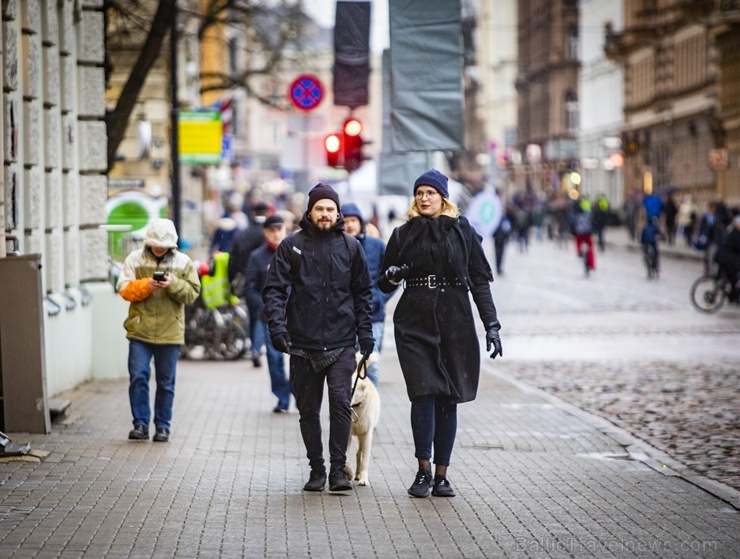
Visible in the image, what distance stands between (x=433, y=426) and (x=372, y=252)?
4598 millimetres

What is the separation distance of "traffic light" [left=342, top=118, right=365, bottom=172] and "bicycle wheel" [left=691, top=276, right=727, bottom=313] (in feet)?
29.9

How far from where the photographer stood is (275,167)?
153250mm

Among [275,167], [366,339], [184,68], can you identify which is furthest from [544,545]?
[275,167]

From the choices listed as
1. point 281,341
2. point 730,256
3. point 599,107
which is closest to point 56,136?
point 281,341

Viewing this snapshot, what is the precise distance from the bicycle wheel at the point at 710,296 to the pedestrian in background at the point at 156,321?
57.2ft

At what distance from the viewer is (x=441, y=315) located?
364 inches

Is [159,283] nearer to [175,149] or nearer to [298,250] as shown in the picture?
[298,250]

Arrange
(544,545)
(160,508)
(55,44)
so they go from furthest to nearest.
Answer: (55,44) < (160,508) < (544,545)

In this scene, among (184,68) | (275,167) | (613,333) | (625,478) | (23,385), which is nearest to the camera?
(625,478)

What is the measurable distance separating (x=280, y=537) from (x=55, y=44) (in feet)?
28.7

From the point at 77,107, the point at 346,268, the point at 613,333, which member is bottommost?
the point at 613,333

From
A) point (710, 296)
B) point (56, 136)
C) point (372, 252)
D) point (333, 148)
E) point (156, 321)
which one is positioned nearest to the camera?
point (156, 321)

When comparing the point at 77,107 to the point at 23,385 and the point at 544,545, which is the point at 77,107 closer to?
the point at 23,385

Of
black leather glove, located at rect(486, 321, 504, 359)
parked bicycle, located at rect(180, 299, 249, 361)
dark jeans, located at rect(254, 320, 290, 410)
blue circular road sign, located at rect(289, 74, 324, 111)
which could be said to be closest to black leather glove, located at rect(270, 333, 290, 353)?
black leather glove, located at rect(486, 321, 504, 359)
